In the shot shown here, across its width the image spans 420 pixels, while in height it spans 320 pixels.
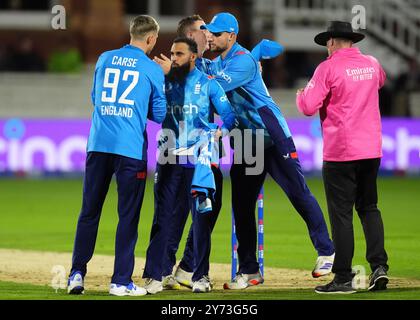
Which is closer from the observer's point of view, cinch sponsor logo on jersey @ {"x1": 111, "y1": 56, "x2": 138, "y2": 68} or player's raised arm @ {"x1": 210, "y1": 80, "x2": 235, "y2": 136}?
cinch sponsor logo on jersey @ {"x1": 111, "y1": 56, "x2": 138, "y2": 68}

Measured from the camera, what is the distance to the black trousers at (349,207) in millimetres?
10383

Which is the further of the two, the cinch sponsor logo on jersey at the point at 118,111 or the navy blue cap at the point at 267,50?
the navy blue cap at the point at 267,50

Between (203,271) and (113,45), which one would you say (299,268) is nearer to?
(203,271)

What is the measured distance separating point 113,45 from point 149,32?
23195 millimetres

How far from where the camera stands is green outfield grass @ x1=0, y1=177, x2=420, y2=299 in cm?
1359

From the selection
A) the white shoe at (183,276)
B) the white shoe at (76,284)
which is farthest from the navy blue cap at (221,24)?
the white shoe at (76,284)

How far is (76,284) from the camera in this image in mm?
10164

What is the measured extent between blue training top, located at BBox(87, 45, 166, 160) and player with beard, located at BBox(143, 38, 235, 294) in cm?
43

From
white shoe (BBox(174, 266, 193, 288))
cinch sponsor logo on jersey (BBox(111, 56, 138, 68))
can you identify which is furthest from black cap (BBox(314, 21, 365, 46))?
white shoe (BBox(174, 266, 193, 288))

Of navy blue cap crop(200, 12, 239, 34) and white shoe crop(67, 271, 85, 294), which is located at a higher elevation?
navy blue cap crop(200, 12, 239, 34)

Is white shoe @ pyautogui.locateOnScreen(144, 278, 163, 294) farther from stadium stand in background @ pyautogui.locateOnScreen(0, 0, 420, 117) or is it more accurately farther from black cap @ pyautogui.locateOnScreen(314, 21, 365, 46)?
stadium stand in background @ pyautogui.locateOnScreen(0, 0, 420, 117)

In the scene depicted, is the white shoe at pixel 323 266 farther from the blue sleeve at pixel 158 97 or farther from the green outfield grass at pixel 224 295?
the blue sleeve at pixel 158 97

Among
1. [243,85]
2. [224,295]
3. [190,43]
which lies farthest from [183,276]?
[190,43]

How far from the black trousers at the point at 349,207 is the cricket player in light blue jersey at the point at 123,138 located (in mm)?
1726
